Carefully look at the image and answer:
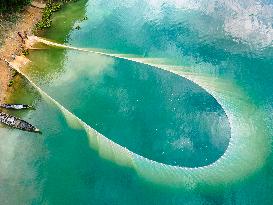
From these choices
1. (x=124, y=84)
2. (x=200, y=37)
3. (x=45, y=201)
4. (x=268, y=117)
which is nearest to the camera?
(x=45, y=201)

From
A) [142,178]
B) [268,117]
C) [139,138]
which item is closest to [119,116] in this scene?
[139,138]

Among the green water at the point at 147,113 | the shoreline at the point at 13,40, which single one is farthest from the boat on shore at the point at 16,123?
the shoreline at the point at 13,40

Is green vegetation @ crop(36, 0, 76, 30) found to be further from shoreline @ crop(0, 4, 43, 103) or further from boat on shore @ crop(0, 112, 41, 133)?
boat on shore @ crop(0, 112, 41, 133)

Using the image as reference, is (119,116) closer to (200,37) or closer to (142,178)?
(142,178)

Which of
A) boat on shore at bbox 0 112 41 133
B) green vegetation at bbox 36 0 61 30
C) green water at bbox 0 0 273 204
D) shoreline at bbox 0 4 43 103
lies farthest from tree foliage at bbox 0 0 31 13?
boat on shore at bbox 0 112 41 133

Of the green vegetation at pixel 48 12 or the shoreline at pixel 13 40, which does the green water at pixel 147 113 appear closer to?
the green vegetation at pixel 48 12

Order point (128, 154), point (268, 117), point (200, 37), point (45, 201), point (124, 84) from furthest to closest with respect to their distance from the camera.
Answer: point (200, 37) < point (124, 84) < point (268, 117) < point (128, 154) < point (45, 201)
